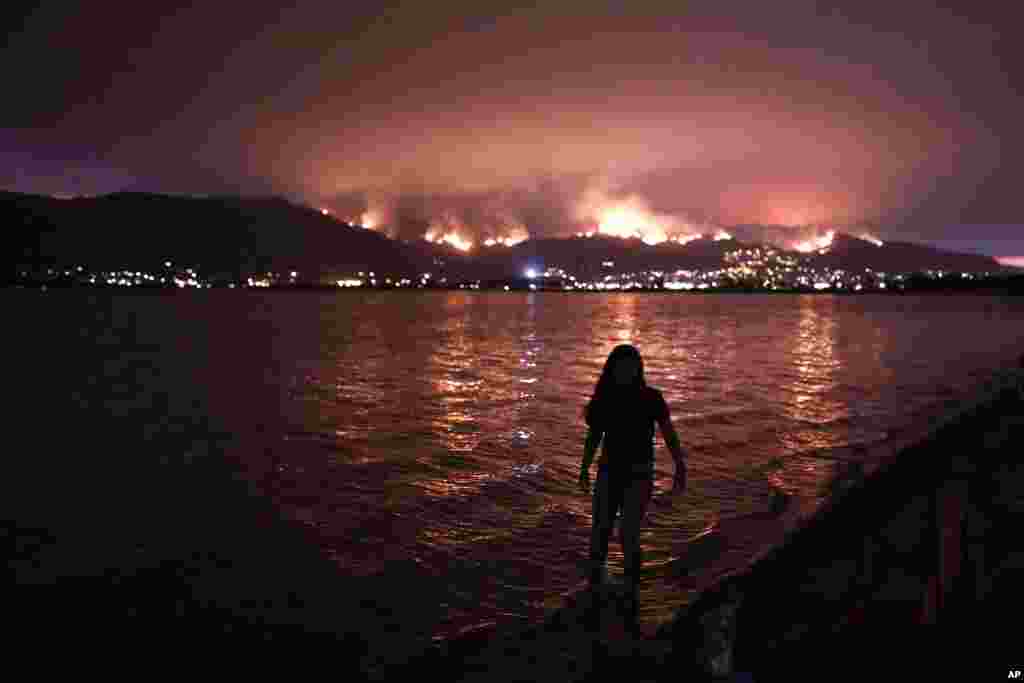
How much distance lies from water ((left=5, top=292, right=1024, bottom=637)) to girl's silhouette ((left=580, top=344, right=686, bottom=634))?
946 mm

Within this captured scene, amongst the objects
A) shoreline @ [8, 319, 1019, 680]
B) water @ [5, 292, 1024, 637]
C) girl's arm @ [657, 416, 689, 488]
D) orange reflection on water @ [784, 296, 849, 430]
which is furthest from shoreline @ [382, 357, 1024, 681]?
orange reflection on water @ [784, 296, 849, 430]

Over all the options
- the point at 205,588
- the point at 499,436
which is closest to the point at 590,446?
the point at 205,588

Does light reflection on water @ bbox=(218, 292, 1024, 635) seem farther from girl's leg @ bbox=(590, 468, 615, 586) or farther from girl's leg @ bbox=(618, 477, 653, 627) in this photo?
girl's leg @ bbox=(590, 468, 615, 586)

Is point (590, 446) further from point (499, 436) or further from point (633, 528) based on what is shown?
point (499, 436)

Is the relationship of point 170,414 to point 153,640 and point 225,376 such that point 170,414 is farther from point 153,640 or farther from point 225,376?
point 153,640

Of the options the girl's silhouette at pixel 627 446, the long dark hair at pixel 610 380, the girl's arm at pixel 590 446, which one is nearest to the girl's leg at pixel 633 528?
the girl's silhouette at pixel 627 446

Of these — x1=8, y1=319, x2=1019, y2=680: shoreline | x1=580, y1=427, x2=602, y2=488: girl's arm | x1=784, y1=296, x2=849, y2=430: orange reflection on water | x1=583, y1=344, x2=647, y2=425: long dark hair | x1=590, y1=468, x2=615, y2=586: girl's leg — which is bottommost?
x1=8, y1=319, x2=1019, y2=680: shoreline

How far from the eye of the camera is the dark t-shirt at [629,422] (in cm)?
620

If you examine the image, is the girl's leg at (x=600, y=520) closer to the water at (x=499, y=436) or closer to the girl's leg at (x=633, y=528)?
the girl's leg at (x=633, y=528)

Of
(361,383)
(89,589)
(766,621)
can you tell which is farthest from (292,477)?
(361,383)

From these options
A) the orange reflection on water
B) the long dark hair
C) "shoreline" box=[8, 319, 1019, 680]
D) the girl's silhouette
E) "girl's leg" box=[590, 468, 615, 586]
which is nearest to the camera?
the long dark hair

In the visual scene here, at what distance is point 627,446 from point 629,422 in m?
0.26

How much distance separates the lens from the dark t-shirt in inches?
244

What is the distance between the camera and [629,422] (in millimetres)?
6215
